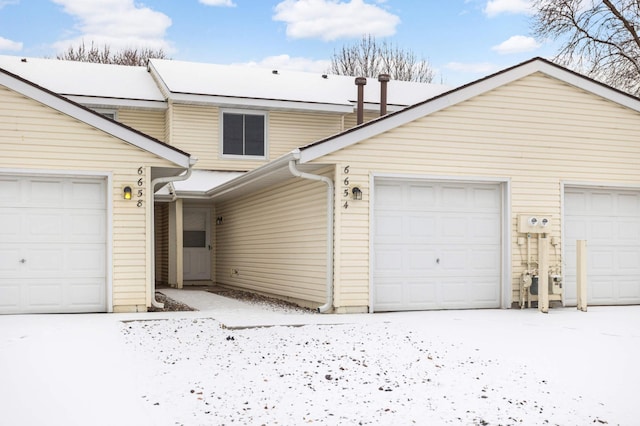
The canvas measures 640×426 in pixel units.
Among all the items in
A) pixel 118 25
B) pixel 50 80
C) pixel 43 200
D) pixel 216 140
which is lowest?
pixel 43 200

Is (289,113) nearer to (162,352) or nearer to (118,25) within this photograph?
(162,352)

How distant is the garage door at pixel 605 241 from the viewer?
1412 cm

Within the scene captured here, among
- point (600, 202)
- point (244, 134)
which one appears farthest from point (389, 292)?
point (244, 134)

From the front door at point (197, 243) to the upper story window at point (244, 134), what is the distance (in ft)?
7.15

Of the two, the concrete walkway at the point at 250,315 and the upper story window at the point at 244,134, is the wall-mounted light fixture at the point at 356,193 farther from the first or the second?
the upper story window at the point at 244,134

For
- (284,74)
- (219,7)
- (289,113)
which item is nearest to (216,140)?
(289,113)

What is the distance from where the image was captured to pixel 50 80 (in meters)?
19.9

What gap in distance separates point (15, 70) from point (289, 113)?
777 centimetres

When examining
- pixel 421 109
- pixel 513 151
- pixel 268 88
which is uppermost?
pixel 268 88

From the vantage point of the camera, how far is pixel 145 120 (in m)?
19.7

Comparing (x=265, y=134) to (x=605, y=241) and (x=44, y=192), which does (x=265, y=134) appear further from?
(x=605, y=241)

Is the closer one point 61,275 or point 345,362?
point 345,362

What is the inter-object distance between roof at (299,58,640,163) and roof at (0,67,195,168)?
88.3 inches

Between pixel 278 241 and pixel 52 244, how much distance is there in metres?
4.89
